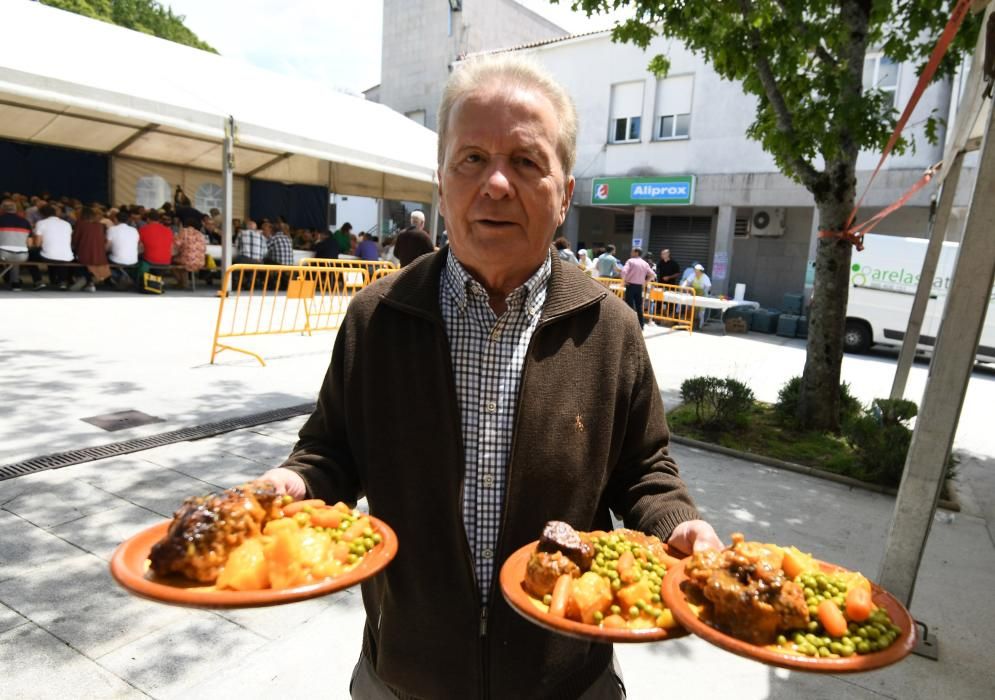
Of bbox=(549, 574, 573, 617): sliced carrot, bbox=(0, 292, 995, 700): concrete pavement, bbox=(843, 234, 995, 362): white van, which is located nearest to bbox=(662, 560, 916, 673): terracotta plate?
bbox=(549, 574, 573, 617): sliced carrot

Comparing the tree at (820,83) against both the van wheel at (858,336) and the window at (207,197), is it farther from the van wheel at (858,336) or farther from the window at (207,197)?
the window at (207,197)

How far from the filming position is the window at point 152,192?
1953cm

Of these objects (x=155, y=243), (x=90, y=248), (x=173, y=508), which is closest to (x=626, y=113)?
(x=155, y=243)

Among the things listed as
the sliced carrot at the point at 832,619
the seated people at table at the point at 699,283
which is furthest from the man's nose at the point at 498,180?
the seated people at table at the point at 699,283

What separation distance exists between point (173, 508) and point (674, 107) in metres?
22.6

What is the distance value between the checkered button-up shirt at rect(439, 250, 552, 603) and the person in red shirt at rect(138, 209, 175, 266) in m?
16.1

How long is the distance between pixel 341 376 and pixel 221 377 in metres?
6.99

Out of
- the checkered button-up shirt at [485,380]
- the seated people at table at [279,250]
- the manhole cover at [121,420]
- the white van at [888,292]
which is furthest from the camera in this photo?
the seated people at table at [279,250]

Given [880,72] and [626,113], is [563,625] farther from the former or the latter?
[626,113]

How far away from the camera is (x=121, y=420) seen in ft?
20.0

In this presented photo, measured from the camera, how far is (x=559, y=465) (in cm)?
170

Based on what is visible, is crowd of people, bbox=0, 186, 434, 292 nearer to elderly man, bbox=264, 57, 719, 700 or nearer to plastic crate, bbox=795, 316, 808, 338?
elderly man, bbox=264, 57, 719, 700

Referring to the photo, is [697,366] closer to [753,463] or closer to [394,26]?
[753,463]

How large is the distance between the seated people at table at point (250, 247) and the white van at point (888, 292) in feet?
48.0
